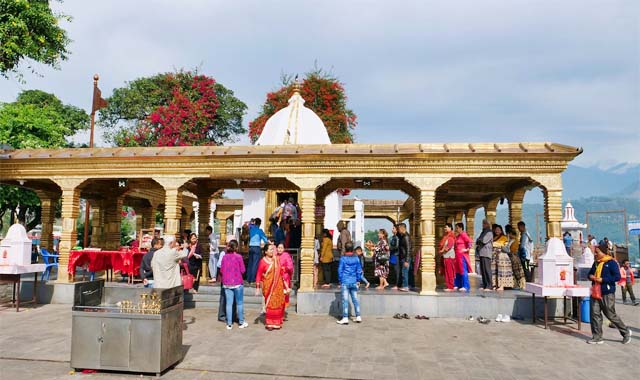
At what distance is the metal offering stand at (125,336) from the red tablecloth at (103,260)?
6.11 metres

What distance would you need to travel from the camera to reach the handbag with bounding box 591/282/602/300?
25.9 ft

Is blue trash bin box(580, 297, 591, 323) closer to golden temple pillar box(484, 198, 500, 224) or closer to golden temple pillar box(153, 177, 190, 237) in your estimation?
golden temple pillar box(484, 198, 500, 224)

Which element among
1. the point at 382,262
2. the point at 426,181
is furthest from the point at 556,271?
the point at 382,262

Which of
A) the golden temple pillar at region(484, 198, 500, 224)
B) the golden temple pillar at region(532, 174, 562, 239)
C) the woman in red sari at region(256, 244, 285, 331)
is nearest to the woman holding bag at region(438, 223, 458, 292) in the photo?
the golden temple pillar at region(532, 174, 562, 239)

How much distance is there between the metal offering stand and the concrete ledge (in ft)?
15.7

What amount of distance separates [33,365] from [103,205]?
10.4 metres

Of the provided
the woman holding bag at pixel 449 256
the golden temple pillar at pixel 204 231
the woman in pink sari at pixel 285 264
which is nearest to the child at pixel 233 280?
the woman in pink sari at pixel 285 264

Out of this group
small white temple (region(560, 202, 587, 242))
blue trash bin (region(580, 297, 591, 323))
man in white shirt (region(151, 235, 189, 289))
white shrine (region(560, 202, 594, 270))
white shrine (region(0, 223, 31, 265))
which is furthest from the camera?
small white temple (region(560, 202, 587, 242))

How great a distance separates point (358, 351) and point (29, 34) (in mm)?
14683

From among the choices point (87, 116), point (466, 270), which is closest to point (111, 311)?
point (466, 270)

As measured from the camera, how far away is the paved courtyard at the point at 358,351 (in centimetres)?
596

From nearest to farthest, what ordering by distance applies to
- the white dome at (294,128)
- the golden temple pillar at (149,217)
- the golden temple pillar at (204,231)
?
the golden temple pillar at (204,231)
the golden temple pillar at (149,217)
the white dome at (294,128)

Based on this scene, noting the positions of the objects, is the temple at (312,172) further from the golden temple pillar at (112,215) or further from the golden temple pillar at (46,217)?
the golden temple pillar at (112,215)

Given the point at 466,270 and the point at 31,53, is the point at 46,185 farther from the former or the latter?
the point at 466,270
